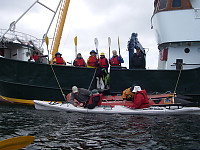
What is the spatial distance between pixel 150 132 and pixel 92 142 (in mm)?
1643

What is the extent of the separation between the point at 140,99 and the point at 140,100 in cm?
4

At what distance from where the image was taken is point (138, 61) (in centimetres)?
1033

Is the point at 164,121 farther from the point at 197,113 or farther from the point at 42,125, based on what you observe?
the point at 42,125

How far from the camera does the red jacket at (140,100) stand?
8372mm

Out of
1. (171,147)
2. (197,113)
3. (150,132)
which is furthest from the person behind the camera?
(197,113)

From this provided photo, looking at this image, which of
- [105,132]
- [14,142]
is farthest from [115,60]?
[14,142]

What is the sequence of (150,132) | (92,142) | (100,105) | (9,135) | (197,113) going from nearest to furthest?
(92,142) → (9,135) → (150,132) → (197,113) → (100,105)

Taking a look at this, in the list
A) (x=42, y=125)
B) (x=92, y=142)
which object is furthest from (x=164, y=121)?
(x=42, y=125)

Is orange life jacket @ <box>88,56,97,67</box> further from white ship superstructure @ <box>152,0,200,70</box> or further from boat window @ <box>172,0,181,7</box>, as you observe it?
boat window @ <box>172,0,181,7</box>

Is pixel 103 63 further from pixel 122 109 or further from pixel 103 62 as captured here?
pixel 122 109

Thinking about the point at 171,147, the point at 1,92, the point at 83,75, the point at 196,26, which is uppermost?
the point at 196,26

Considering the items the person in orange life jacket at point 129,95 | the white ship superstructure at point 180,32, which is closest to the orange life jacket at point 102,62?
the person in orange life jacket at point 129,95

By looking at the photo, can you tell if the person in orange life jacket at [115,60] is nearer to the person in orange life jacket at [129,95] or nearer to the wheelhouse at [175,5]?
the person in orange life jacket at [129,95]

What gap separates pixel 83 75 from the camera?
10.4 metres
